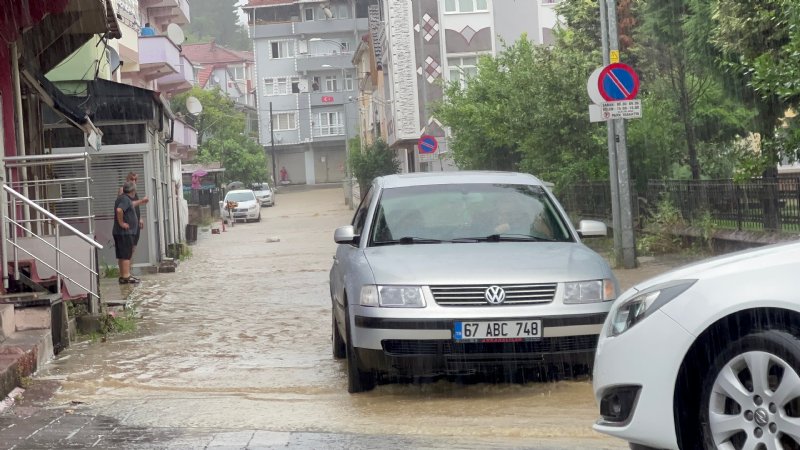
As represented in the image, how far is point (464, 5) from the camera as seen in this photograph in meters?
51.7

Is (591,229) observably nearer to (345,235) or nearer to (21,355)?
(345,235)

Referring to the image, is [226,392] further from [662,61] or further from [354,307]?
[662,61]

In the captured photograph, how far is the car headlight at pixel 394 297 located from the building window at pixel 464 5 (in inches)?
1743

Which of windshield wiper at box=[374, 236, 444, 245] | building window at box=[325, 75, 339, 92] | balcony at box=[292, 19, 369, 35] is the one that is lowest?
windshield wiper at box=[374, 236, 444, 245]

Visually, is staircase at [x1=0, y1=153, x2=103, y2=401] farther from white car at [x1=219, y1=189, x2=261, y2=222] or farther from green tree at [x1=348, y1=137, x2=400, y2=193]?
green tree at [x1=348, y1=137, x2=400, y2=193]

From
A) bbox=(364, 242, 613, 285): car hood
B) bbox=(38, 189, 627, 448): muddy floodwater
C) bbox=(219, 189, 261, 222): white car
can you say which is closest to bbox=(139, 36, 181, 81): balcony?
bbox=(219, 189, 261, 222): white car

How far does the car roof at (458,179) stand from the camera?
10039 millimetres

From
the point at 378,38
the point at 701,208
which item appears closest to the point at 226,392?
the point at 701,208

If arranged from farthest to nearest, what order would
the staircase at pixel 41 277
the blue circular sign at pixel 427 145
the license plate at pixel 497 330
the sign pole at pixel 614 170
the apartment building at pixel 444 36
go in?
the apartment building at pixel 444 36 < the blue circular sign at pixel 427 145 < the sign pole at pixel 614 170 < the staircase at pixel 41 277 < the license plate at pixel 497 330

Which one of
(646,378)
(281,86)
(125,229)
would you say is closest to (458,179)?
(646,378)

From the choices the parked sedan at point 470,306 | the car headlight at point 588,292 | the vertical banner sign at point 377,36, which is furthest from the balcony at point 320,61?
the car headlight at point 588,292

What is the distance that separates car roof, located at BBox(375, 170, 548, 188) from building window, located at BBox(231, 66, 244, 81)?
126m

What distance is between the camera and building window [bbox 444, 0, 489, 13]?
51.6m

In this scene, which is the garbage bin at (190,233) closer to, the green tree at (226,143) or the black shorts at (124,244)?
the black shorts at (124,244)
